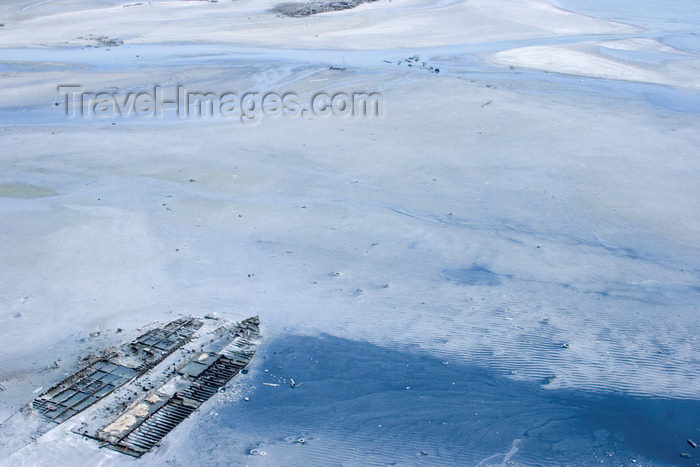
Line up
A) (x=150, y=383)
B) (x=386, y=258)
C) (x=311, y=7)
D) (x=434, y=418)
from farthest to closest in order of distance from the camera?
(x=311, y=7) < (x=386, y=258) < (x=150, y=383) < (x=434, y=418)

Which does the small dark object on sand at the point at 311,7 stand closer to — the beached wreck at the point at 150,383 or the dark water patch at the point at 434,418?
the beached wreck at the point at 150,383

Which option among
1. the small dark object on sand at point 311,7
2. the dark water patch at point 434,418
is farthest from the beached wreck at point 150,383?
the small dark object on sand at point 311,7

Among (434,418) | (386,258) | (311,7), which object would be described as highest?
(311,7)

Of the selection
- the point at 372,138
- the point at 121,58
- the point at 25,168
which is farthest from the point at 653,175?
the point at 121,58

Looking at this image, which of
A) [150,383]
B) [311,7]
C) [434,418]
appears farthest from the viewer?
[311,7]

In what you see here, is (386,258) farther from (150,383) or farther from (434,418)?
(150,383)

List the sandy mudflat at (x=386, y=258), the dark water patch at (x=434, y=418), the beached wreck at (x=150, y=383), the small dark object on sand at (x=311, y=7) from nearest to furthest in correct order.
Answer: the dark water patch at (x=434, y=418)
the beached wreck at (x=150, y=383)
the sandy mudflat at (x=386, y=258)
the small dark object on sand at (x=311, y=7)

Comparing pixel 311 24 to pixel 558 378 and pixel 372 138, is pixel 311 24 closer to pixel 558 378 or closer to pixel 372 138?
pixel 372 138

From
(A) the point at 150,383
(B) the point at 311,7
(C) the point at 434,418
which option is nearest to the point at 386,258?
(C) the point at 434,418

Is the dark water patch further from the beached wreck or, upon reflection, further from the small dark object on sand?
the small dark object on sand

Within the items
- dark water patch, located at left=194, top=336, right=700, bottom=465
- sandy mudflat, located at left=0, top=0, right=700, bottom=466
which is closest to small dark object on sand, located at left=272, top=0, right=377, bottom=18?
sandy mudflat, located at left=0, top=0, right=700, bottom=466
